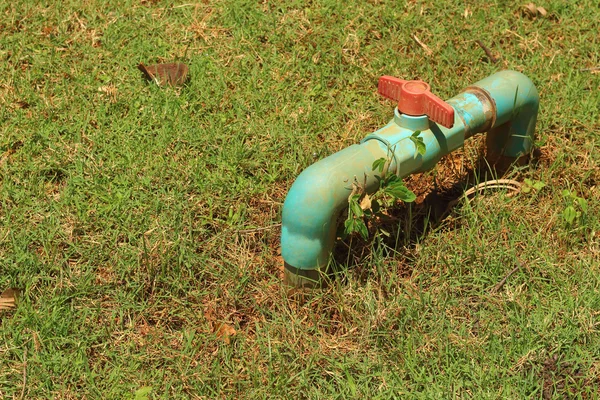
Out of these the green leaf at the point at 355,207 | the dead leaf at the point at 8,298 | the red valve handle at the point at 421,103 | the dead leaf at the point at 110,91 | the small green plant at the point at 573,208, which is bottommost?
the dead leaf at the point at 8,298

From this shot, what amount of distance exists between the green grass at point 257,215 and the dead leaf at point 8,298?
0.09ft

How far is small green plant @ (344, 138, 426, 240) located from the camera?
278 centimetres

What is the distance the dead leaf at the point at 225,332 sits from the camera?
2828 millimetres

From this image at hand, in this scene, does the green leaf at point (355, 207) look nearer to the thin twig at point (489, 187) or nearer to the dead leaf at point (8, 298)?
the thin twig at point (489, 187)

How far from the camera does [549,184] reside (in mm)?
3395

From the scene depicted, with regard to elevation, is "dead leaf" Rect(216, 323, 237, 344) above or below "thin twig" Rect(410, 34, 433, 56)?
below

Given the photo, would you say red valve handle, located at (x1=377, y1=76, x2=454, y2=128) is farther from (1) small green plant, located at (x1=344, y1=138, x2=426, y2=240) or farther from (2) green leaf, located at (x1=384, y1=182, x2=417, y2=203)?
(2) green leaf, located at (x1=384, y1=182, x2=417, y2=203)

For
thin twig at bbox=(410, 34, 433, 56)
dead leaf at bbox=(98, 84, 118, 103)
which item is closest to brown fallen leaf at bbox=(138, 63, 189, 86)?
dead leaf at bbox=(98, 84, 118, 103)

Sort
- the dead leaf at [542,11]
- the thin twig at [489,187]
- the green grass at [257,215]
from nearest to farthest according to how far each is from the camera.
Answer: the green grass at [257,215] < the thin twig at [489,187] < the dead leaf at [542,11]

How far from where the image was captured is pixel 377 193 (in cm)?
292

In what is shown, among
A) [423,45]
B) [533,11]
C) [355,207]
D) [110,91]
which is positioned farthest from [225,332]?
[533,11]

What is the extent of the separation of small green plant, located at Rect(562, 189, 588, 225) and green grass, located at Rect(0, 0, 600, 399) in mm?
27

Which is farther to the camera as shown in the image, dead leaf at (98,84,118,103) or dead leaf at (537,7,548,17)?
dead leaf at (537,7,548,17)

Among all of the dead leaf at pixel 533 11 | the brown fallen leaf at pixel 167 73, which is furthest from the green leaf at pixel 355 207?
the dead leaf at pixel 533 11
